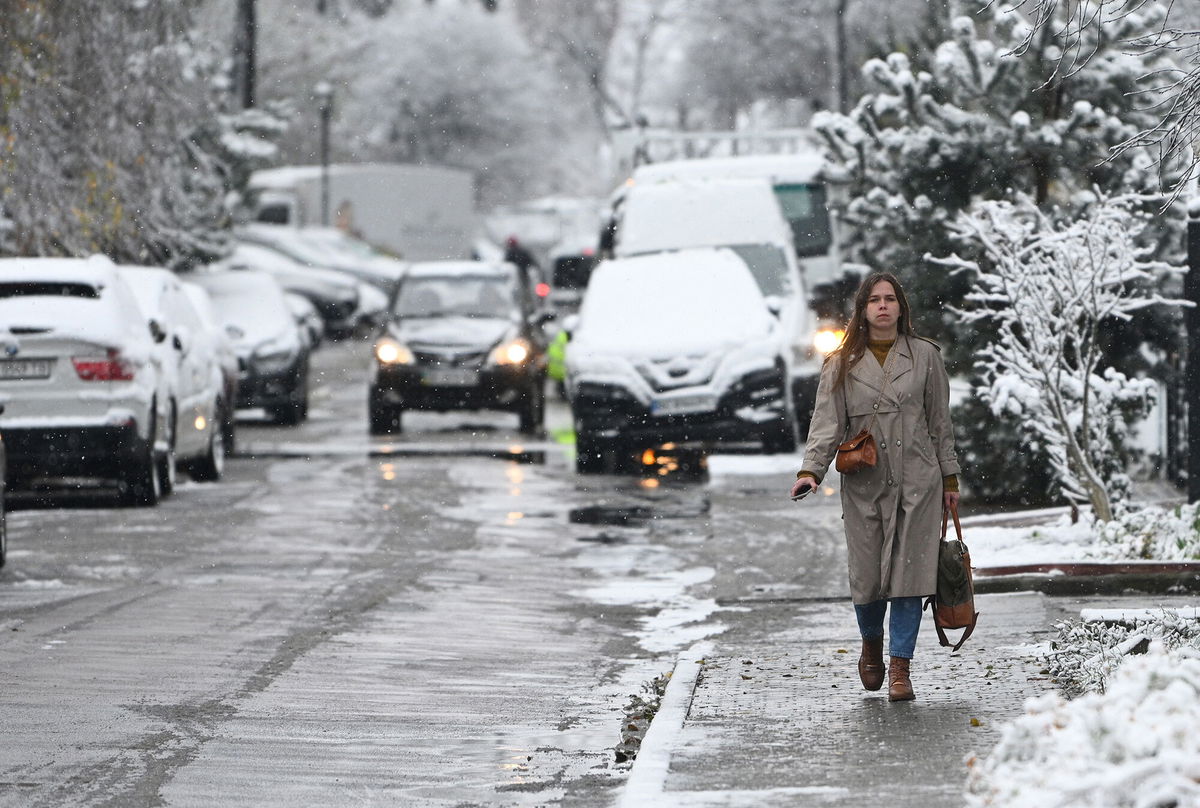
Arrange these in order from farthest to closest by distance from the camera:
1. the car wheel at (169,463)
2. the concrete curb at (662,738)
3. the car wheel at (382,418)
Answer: the car wheel at (382,418)
the car wheel at (169,463)
the concrete curb at (662,738)

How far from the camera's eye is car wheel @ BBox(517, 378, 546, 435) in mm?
24172

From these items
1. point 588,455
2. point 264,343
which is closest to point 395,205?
point 264,343

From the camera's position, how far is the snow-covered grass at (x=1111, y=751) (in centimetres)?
510

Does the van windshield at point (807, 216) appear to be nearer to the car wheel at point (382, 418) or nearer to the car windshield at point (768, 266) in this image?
the car windshield at point (768, 266)

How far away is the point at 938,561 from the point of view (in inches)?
325

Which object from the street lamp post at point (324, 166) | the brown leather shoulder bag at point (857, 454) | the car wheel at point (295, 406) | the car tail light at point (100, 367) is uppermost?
the street lamp post at point (324, 166)

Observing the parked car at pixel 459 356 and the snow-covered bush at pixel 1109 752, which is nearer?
the snow-covered bush at pixel 1109 752

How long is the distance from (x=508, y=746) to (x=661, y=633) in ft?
9.79

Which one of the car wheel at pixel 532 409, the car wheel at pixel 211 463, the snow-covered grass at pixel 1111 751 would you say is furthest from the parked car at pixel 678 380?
the snow-covered grass at pixel 1111 751

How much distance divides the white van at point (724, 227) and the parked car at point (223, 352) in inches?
170

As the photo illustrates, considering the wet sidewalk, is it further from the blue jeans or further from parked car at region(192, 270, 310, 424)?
parked car at region(192, 270, 310, 424)

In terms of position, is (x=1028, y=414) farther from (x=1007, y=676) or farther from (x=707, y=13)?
(x=707, y=13)

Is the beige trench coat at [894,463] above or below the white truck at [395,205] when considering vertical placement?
below

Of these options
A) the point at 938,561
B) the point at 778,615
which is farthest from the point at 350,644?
the point at 938,561
